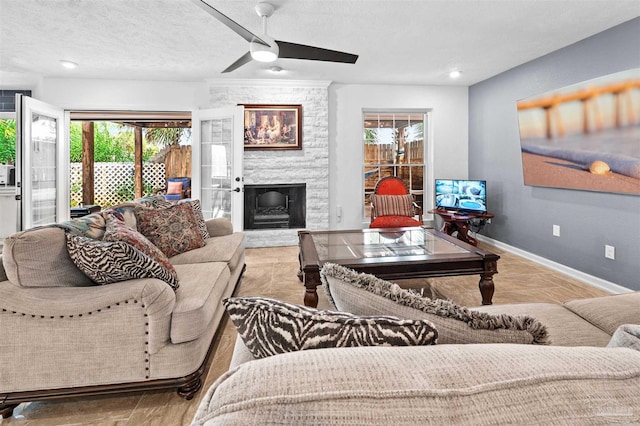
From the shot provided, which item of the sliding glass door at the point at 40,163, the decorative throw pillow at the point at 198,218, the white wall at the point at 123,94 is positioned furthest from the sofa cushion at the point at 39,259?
the white wall at the point at 123,94

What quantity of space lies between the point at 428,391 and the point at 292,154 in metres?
5.07

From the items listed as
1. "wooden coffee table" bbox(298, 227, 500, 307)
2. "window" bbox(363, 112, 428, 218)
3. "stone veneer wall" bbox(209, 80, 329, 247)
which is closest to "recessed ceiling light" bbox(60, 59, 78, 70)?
"stone veneer wall" bbox(209, 80, 329, 247)

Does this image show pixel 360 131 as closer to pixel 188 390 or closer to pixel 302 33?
pixel 302 33

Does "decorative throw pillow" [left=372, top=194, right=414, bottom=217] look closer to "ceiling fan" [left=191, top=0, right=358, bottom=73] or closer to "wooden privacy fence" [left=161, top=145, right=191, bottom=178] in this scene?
"ceiling fan" [left=191, top=0, right=358, bottom=73]

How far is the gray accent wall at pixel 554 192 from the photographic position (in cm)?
327

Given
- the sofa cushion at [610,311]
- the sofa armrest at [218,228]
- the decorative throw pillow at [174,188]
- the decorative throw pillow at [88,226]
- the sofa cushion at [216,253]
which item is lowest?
the sofa cushion at [610,311]

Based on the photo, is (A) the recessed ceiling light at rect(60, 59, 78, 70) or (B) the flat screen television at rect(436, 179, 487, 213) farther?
(B) the flat screen television at rect(436, 179, 487, 213)

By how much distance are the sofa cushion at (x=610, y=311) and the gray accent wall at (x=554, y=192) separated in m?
2.05

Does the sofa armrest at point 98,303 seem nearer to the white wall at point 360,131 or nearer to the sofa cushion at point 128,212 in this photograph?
the sofa cushion at point 128,212

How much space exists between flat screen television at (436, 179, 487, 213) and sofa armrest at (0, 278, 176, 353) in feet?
14.0

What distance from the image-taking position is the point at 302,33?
3.52 m

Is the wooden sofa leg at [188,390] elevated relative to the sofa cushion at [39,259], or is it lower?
lower

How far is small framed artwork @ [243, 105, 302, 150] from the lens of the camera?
528 cm

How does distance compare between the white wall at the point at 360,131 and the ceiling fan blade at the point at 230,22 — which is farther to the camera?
the white wall at the point at 360,131
